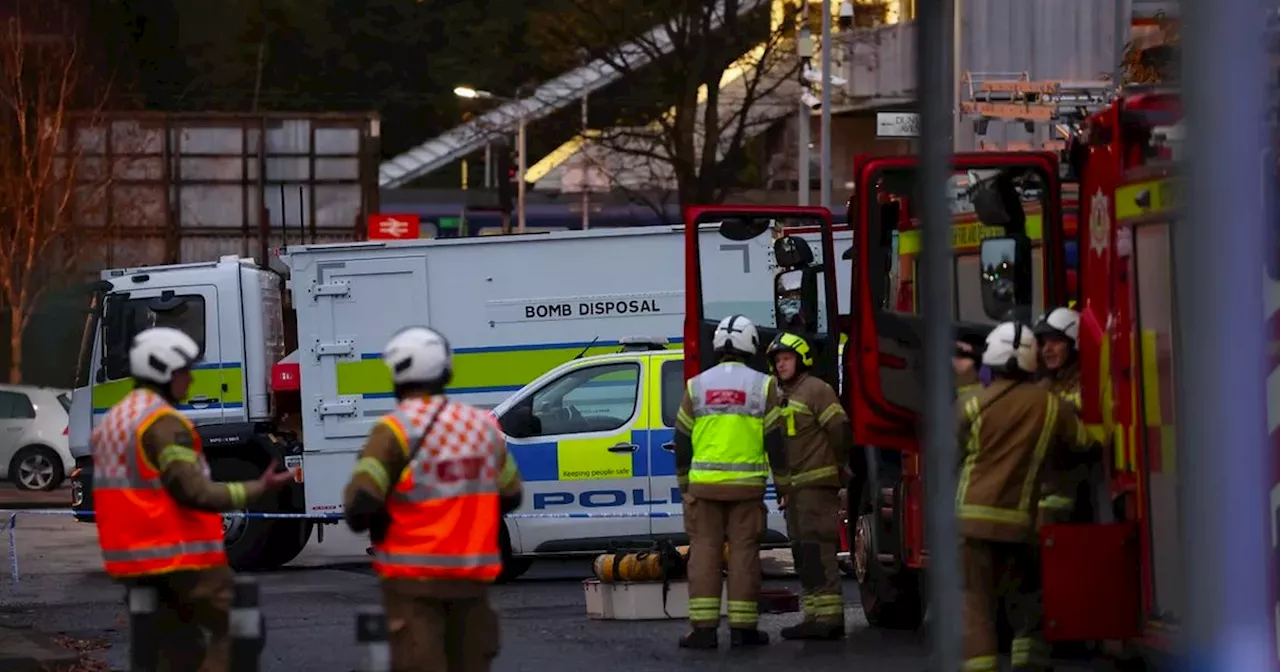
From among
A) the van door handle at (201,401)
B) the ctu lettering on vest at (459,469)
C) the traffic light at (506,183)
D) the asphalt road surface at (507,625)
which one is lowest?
the asphalt road surface at (507,625)

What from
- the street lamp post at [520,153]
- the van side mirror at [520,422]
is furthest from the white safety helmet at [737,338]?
the street lamp post at [520,153]

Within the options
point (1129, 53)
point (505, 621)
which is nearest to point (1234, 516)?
point (1129, 53)

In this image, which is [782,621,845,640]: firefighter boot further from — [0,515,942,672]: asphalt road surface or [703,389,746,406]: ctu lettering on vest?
[703,389,746,406]: ctu lettering on vest

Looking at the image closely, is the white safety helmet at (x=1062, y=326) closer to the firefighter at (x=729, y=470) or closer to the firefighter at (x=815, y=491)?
the firefighter at (x=729, y=470)

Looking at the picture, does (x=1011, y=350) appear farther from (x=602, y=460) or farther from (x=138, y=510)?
(x=602, y=460)

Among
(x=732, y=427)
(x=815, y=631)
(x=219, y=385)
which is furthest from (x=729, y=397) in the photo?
(x=219, y=385)

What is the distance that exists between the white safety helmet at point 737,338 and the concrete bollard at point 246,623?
13.6ft

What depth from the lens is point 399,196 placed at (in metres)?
54.3

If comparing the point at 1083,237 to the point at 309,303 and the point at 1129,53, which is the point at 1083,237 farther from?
the point at 309,303

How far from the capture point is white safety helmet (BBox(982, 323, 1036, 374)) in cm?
867

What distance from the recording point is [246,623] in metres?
7.21

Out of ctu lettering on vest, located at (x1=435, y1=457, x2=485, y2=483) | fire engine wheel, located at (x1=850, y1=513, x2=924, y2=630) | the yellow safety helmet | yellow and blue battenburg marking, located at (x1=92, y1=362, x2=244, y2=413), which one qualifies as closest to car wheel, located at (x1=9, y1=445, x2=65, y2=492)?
yellow and blue battenburg marking, located at (x1=92, y1=362, x2=244, y2=413)

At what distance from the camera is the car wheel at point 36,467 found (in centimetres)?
2759

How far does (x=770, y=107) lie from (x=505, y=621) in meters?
29.3
